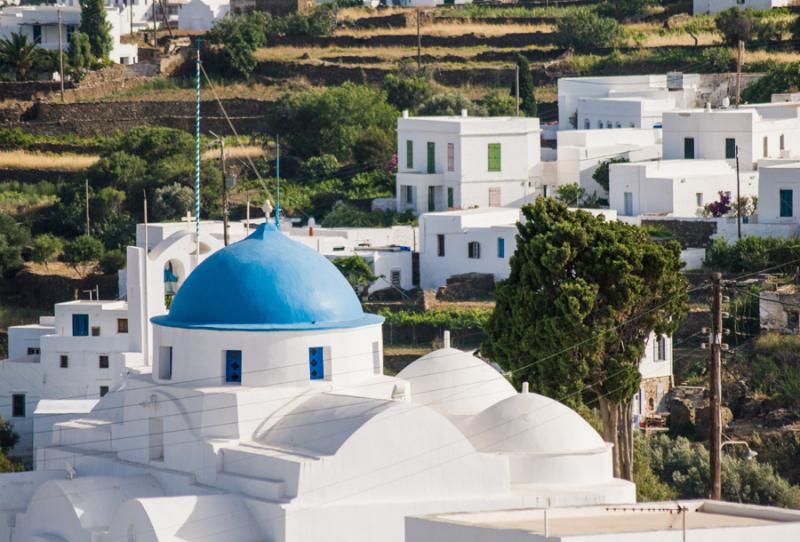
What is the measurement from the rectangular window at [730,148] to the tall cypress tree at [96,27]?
24393mm

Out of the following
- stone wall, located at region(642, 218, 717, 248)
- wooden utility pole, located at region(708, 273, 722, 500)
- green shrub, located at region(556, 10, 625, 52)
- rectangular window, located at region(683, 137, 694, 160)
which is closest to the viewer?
wooden utility pole, located at region(708, 273, 722, 500)

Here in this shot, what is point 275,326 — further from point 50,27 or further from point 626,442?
point 50,27

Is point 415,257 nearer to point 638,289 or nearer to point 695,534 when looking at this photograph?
point 638,289

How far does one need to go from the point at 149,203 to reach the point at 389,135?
7.30m

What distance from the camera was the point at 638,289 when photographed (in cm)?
3512

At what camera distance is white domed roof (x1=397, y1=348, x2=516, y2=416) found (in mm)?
28875

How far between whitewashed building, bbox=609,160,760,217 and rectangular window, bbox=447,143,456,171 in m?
4.26

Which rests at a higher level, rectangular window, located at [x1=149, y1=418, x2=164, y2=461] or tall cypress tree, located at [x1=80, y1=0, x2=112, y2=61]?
tall cypress tree, located at [x1=80, y1=0, x2=112, y2=61]

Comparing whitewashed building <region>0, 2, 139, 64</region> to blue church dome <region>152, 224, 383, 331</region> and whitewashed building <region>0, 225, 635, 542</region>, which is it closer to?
whitewashed building <region>0, 225, 635, 542</region>

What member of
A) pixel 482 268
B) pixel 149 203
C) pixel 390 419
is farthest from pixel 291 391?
pixel 149 203

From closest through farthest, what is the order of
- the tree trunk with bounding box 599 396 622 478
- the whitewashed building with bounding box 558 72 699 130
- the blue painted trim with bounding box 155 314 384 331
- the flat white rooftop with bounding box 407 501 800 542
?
the flat white rooftop with bounding box 407 501 800 542 → the blue painted trim with bounding box 155 314 384 331 → the tree trunk with bounding box 599 396 622 478 → the whitewashed building with bounding box 558 72 699 130

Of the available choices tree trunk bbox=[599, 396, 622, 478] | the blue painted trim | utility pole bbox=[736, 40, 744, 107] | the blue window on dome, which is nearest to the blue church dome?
the blue painted trim

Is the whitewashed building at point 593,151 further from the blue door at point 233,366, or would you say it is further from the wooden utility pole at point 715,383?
the blue door at point 233,366

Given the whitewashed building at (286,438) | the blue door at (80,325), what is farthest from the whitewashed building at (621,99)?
the whitewashed building at (286,438)
